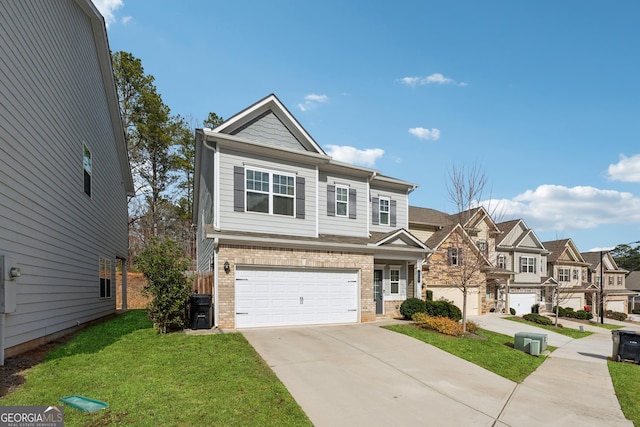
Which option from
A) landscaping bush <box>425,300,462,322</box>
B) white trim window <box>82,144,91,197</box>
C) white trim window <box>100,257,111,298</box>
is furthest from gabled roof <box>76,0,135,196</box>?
landscaping bush <box>425,300,462,322</box>

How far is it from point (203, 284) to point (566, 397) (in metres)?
10.5

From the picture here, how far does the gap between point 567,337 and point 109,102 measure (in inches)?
960

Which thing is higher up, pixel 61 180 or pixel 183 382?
pixel 61 180

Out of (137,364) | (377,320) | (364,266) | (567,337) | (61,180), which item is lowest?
(567,337)

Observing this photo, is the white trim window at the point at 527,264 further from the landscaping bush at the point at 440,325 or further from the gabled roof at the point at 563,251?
the landscaping bush at the point at 440,325

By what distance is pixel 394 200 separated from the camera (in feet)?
59.4

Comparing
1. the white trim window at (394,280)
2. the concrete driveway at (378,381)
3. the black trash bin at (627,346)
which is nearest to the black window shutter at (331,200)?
the white trim window at (394,280)

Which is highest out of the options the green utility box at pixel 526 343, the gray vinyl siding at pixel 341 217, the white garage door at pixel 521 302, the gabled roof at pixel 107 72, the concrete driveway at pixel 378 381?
the gabled roof at pixel 107 72

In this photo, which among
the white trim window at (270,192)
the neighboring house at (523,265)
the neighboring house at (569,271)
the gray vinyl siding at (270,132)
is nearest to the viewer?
the white trim window at (270,192)

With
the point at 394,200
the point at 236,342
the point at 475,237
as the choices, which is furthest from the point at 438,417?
the point at 475,237

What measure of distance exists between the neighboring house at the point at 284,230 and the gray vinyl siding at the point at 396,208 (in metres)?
1.26

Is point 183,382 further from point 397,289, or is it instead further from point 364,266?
point 397,289

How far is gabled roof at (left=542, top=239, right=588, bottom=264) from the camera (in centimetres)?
3553

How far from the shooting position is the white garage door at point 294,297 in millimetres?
12125
